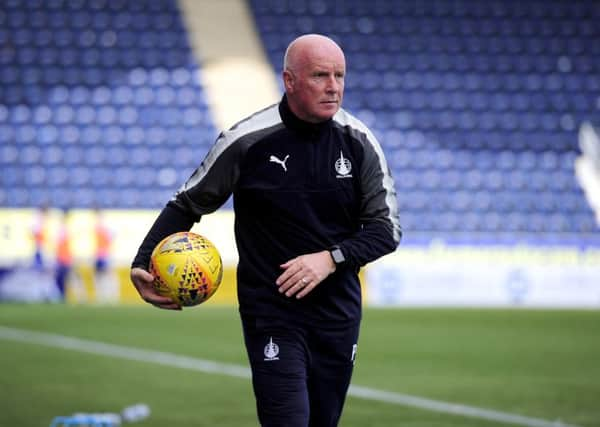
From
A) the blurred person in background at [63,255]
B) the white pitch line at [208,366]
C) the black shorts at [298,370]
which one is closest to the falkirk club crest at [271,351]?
the black shorts at [298,370]

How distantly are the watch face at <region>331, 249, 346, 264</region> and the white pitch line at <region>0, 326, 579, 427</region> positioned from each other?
4156mm

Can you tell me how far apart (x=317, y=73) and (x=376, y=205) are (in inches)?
25.0

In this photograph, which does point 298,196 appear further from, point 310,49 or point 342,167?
point 310,49

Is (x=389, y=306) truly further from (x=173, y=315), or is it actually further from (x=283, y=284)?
(x=283, y=284)

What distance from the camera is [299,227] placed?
479 cm

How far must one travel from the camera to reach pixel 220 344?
14.9 meters

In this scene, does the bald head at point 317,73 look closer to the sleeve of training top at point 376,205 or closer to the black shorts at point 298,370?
the sleeve of training top at point 376,205

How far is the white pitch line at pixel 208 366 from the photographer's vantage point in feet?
28.9

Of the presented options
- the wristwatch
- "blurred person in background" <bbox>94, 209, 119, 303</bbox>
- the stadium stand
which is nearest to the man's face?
the wristwatch

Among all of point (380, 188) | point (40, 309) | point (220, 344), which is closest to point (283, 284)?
point (380, 188)

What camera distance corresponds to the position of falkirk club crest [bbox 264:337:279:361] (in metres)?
4.72

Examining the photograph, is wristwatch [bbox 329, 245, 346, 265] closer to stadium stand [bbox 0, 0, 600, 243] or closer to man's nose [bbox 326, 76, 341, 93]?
man's nose [bbox 326, 76, 341, 93]

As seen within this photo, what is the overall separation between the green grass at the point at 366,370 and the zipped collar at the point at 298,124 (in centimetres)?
399

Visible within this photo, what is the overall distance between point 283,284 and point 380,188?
24.3 inches
